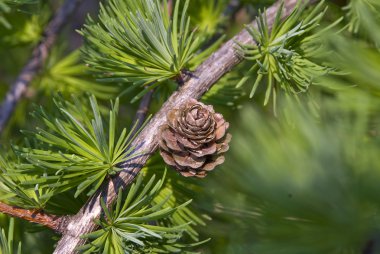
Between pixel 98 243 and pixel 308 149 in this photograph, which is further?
pixel 98 243

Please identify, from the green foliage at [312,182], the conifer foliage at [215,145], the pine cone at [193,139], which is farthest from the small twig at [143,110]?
the green foliage at [312,182]

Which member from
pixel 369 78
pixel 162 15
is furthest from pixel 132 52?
pixel 369 78

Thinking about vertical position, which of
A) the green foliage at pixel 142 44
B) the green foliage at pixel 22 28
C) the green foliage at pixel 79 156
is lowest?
the green foliage at pixel 79 156

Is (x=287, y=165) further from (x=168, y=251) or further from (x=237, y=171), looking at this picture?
(x=168, y=251)

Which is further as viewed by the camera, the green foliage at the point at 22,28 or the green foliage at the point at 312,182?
the green foliage at the point at 22,28

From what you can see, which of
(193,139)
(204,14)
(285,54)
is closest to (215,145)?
(193,139)

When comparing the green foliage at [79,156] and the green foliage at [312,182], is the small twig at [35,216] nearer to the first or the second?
the green foliage at [79,156]

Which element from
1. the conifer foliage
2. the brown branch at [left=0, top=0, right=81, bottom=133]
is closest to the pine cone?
the conifer foliage

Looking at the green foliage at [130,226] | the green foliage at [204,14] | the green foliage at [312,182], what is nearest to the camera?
the green foliage at [312,182]

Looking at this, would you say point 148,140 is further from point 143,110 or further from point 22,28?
point 22,28
